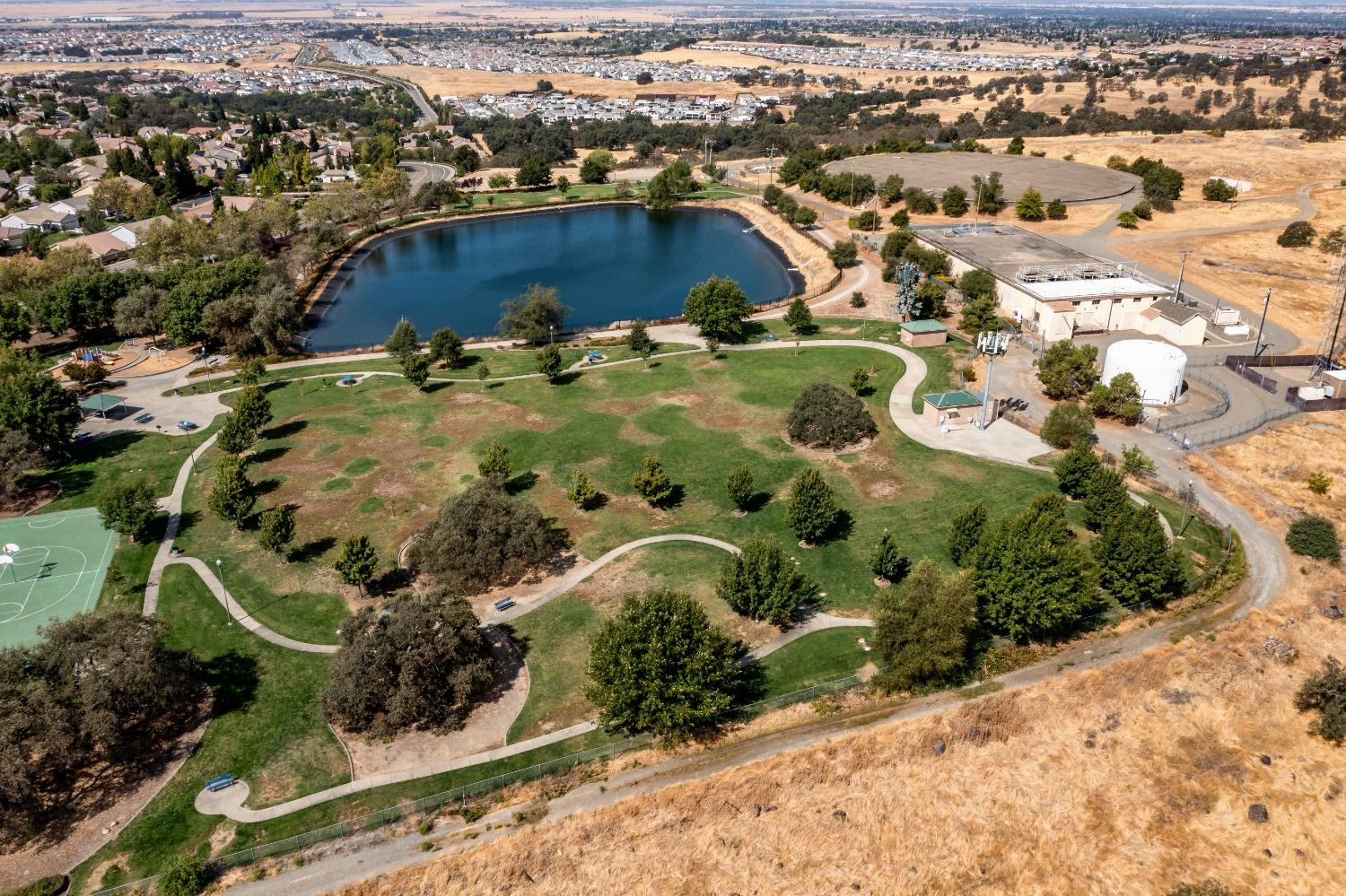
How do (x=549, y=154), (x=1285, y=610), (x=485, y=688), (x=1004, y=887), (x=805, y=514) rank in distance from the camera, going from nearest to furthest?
1. (x=1004, y=887)
2. (x=485, y=688)
3. (x=1285, y=610)
4. (x=805, y=514)
5. (x=549, y=154)

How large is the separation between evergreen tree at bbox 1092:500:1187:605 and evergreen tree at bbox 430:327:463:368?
58016mm

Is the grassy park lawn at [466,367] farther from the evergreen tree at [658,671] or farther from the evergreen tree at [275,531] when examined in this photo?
the evergreen tree at [658,671]

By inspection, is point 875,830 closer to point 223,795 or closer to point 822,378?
point 223,795

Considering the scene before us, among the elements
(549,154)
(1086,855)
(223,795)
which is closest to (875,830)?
(1086,855)

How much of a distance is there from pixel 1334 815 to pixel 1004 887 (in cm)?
1472

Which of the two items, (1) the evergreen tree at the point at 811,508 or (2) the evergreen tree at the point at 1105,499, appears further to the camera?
(1) the evergreen tree at the point at 811,508

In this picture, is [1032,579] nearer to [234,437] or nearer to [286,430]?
[234,437]

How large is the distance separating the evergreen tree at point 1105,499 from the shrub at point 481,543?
33052 millimetres

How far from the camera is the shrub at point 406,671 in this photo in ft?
122

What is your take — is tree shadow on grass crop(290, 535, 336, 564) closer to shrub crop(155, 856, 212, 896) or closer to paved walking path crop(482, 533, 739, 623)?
paved walking path crop(482, 533, 739, 623)

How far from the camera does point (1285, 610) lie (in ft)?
145

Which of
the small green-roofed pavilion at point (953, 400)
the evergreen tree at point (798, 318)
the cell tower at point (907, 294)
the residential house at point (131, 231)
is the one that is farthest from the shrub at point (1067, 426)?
the residential house at point (131, 231)

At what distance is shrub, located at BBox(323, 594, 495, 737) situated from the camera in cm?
3722

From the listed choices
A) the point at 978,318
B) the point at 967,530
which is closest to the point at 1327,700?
the point at 967,530
